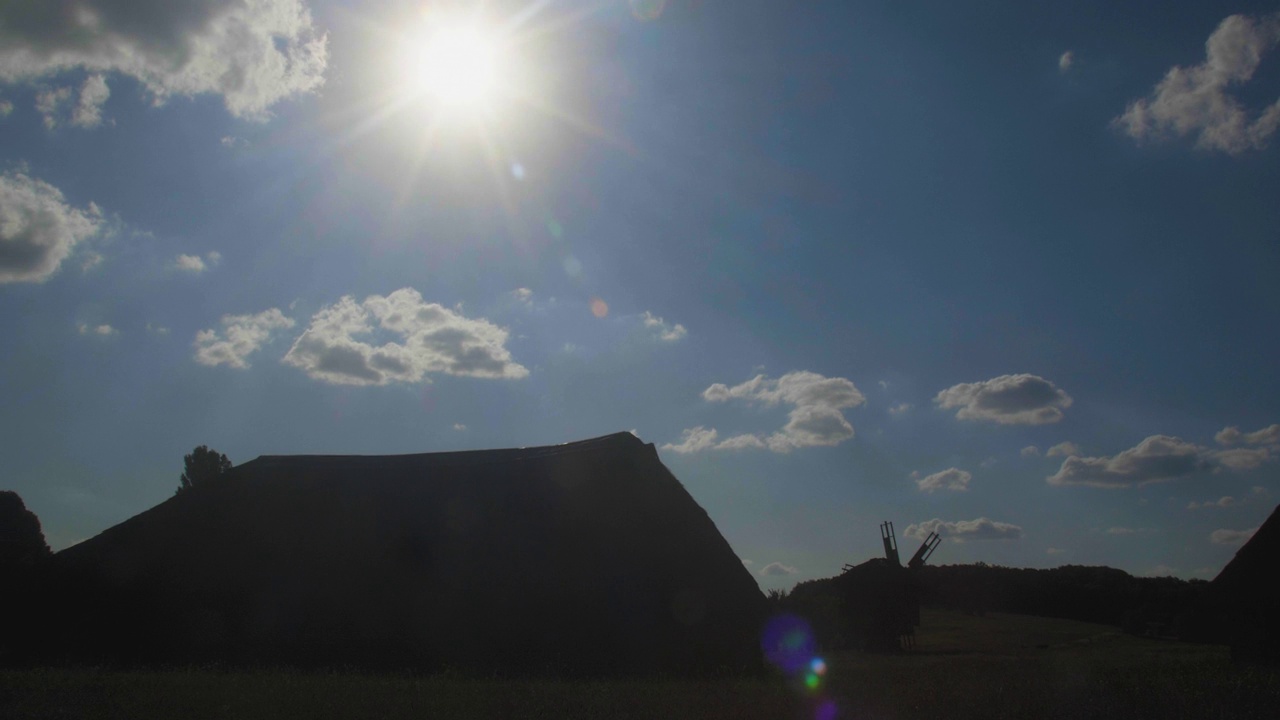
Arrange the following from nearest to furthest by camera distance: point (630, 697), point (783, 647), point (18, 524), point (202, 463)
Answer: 1. point (630, 697)
2. point (783, 647)
3. point (18, 524)
4. point (202, 463)

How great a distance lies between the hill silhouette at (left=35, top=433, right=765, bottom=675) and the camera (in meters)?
16.9

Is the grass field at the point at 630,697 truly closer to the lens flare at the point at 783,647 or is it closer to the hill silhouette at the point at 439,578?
the hill silhouette at the point at 439,578

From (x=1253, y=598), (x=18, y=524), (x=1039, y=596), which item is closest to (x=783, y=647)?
(x=1253, y=598)

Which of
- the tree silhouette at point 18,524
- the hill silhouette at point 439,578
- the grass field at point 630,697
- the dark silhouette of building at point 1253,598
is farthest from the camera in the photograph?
the tree silhouette at point 18,524

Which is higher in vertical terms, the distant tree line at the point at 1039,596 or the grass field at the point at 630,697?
the distant tree line at the point at 1039,596

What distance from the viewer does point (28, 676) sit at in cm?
1052

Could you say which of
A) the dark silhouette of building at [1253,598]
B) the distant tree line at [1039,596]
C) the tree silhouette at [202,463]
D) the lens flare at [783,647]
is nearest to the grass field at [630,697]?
the lens flare at [783,647]

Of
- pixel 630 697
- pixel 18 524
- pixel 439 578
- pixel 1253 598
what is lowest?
pixel 630 697

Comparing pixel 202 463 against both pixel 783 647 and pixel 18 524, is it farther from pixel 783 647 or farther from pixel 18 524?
pixel 783 647

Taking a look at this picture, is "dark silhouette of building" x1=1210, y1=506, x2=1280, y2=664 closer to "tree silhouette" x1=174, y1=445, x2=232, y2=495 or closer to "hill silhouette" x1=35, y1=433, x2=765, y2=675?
"hill silhouette" x1=35, y1=433, x2=765, y2=675

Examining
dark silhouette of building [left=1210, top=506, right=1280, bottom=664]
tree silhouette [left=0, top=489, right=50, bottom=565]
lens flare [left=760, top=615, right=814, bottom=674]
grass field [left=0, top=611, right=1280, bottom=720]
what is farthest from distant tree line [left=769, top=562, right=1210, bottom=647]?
tree silhouette [left=0, top=489, right=50, bottom=565]

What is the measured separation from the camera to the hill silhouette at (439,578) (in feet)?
55.4

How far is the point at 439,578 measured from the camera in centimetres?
1755

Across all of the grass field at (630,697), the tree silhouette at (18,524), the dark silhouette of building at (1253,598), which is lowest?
the grass field at (630,697)
